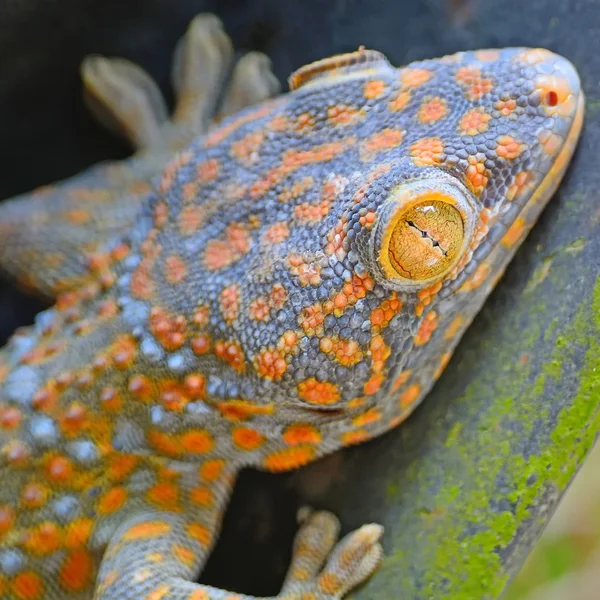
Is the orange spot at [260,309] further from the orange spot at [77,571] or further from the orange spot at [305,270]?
the orange spot at [77,571]

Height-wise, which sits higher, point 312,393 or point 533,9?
point 533,9

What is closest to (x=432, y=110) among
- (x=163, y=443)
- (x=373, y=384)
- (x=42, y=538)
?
(x=373, y=384)

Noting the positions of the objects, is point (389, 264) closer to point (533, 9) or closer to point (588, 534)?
point (533, 9)

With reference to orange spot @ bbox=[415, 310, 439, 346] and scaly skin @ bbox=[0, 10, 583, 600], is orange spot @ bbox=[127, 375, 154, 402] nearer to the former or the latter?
scaly skin @ bbox=[0, 10, 583, 600]

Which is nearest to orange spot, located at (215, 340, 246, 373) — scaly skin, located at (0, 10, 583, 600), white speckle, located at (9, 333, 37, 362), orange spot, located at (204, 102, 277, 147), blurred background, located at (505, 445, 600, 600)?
scaly skin, located at (0, 10, 583, 600)

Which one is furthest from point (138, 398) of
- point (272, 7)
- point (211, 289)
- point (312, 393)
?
point (272, 7)

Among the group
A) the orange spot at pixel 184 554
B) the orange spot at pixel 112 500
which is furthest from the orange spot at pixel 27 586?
the orange spot at pixel 184 554
